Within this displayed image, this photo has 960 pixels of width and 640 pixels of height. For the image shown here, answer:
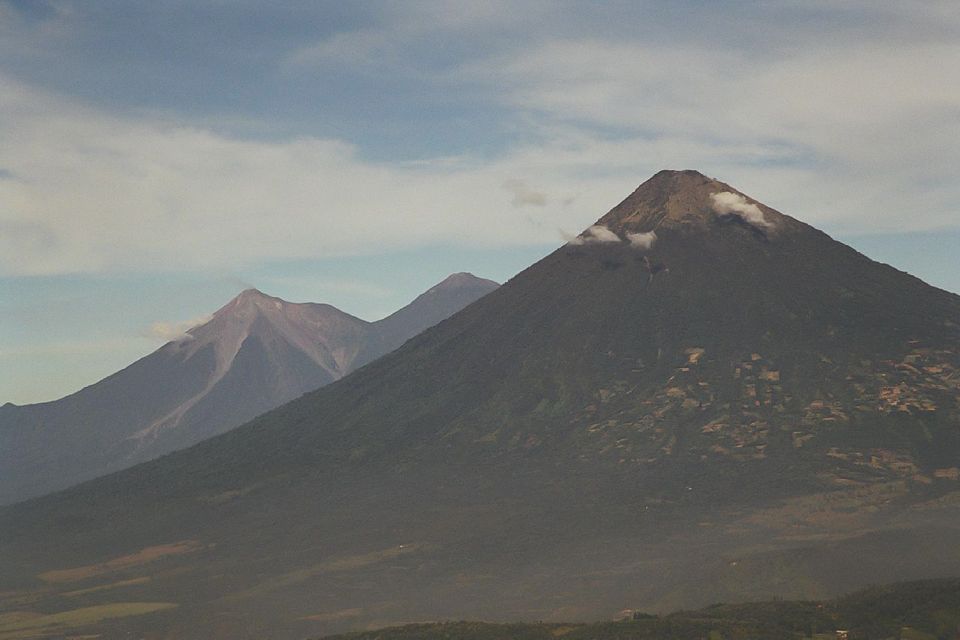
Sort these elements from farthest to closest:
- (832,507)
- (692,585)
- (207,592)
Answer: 1. (832,507)
2. (207,592)
3. (692,585)

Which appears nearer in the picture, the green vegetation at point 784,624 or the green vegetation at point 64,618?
the green vegetation at point 784,624

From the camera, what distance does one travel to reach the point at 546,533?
605ft

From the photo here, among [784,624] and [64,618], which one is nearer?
[784,624]

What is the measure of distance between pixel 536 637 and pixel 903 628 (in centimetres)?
3372

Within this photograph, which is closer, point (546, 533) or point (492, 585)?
point (492, 585)

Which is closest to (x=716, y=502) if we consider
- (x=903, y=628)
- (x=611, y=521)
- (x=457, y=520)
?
(x=611, y=521)

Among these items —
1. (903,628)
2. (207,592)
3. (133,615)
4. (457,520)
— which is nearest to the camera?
(903,628)

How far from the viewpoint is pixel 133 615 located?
510 feet

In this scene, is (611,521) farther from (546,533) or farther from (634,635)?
(634,635)

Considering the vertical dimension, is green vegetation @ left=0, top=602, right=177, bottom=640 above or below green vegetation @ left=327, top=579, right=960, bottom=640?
above

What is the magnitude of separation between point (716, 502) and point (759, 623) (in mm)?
91919


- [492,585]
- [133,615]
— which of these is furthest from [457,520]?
[133,615]

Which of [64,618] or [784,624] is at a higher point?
[64,618]

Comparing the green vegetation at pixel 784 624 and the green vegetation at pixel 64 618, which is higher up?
the green vegetation at pixel 64 618
